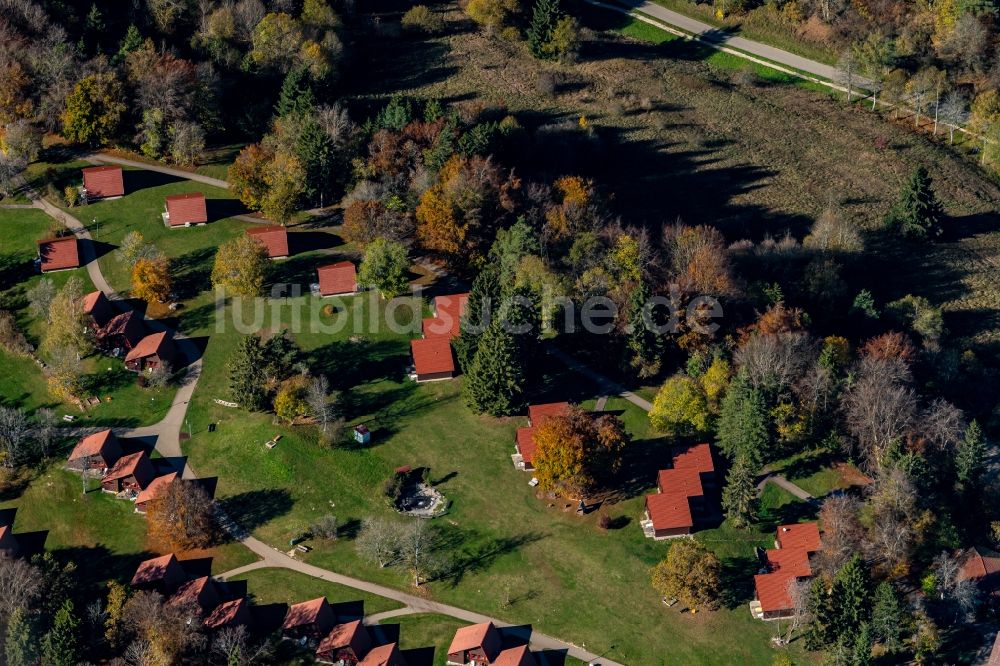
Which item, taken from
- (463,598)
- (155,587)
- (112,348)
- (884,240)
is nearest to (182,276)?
(112,348)

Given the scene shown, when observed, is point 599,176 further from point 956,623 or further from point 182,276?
point 956,623

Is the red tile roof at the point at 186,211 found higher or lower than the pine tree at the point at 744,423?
higher

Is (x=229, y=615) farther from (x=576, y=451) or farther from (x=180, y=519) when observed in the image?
(x=576, y=451)

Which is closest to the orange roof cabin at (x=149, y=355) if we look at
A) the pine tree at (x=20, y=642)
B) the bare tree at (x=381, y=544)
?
the bare tree at (x=381, y=544)

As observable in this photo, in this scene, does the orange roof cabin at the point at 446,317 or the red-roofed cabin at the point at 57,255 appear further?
the red-roofed cabin at the point at 57,255

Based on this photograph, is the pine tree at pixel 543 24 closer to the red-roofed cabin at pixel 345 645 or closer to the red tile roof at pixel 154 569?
the red tile roof at pixel 154 569

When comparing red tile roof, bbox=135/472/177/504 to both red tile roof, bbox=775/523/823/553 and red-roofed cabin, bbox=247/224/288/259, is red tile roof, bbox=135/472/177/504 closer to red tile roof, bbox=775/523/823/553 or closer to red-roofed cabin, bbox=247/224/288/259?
red-roofed cabin, bbox=247/224/288/259

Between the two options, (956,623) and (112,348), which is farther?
(112,348)

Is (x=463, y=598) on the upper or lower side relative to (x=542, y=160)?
lower
